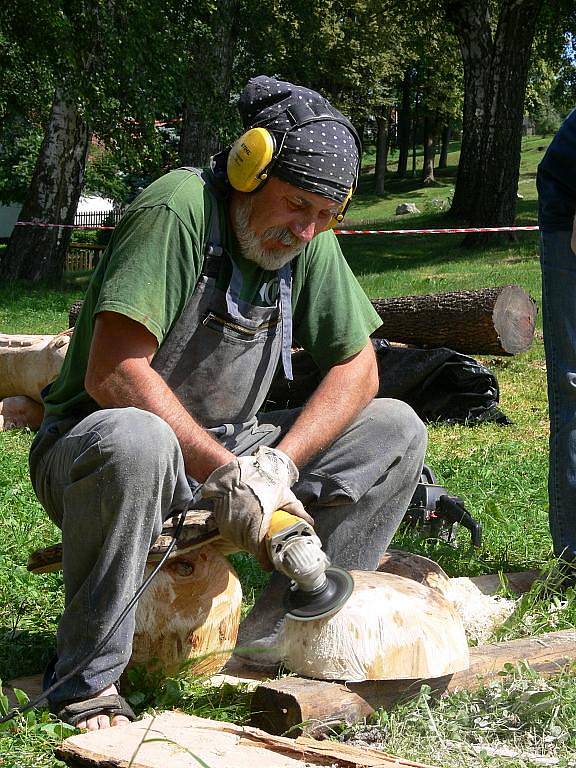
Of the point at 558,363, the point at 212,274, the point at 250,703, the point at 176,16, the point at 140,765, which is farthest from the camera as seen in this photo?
the point at 176,16

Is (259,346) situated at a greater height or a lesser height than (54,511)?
greater

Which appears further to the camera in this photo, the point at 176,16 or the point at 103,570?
the point at 176,16

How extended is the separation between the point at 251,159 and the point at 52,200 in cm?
1445

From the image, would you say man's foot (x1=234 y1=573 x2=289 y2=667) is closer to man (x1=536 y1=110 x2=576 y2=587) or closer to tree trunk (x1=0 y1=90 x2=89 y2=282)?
man (x1=536 y1=110 x2=576 y2=587)

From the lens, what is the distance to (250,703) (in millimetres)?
3031

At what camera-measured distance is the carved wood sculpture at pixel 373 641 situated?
115 inches

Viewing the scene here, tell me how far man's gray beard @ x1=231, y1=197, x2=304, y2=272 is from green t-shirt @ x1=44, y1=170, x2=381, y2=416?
0.04m

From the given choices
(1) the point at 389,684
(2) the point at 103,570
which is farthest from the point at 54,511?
(1) the point at 389,684

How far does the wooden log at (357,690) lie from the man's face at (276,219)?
1.34 m

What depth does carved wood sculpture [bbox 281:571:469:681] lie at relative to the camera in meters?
2.91

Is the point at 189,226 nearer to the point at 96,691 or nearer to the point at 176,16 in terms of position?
the point at 96,691

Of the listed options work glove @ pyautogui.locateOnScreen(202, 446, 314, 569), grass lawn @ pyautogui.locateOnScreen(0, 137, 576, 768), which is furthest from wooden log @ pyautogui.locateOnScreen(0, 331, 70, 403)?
work glove @ pyautogui.locateOnScreen(202, 446, 314, 569)

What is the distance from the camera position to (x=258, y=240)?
328 centimetres

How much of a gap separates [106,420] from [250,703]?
0.95 metres
